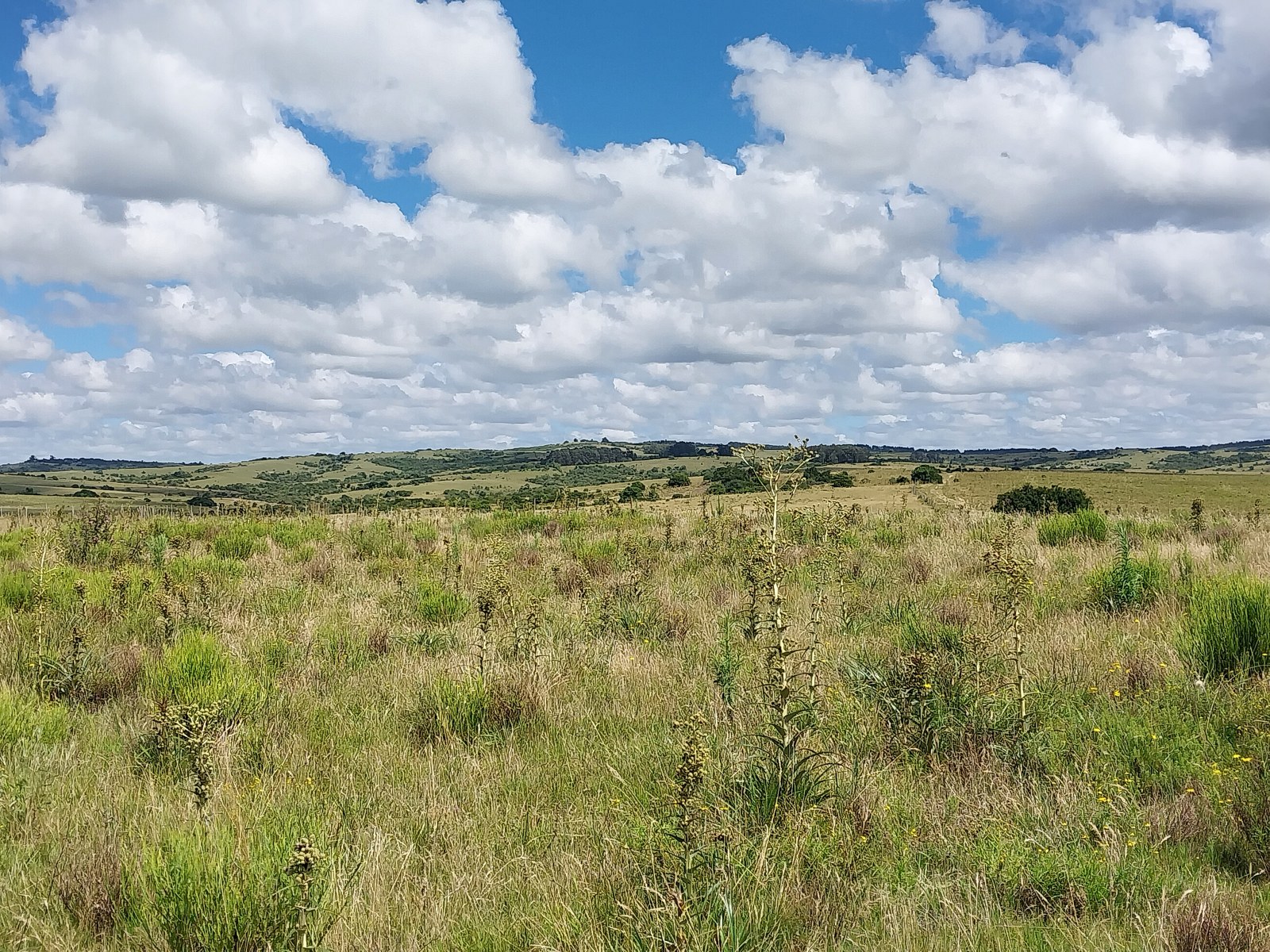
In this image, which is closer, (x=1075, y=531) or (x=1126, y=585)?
(x=1126, y=585)

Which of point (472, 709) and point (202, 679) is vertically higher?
point (202, 679)

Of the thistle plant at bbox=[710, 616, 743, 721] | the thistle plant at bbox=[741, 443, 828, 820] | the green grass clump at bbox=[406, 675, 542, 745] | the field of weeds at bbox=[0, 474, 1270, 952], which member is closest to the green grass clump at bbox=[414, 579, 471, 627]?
the field of weeds at bbox=[0, 474, 1270, 952]

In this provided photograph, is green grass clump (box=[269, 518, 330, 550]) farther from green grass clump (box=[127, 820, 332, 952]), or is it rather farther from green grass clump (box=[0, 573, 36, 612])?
green grass clump (box=[127, 820, 332, 952])

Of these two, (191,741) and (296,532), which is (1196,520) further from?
(296,532)

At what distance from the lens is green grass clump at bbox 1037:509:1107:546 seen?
13.3 m

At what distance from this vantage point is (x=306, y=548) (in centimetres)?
1359

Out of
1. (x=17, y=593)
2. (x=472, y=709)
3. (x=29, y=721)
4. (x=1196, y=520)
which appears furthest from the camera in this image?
(x=1196, y=520)

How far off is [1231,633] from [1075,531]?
804cm

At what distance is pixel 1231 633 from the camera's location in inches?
238

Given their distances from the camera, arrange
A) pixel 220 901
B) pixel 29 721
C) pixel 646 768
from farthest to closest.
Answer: pixel 29 721 → pixel 646 768 → pixel 220 901

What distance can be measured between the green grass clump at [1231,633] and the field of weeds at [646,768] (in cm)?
3

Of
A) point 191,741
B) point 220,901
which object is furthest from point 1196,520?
point 220,901

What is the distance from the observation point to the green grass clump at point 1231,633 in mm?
5836

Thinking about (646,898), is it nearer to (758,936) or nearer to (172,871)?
(758,936)
